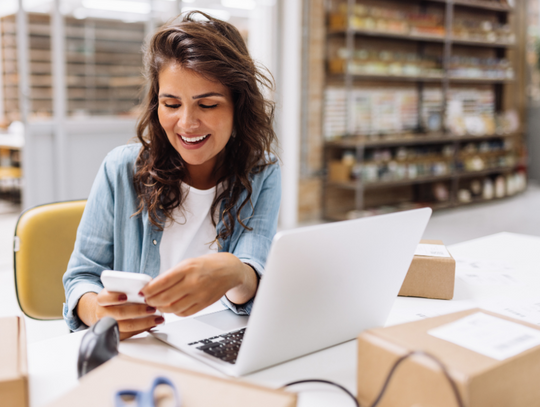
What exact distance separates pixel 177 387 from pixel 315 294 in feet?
0.91

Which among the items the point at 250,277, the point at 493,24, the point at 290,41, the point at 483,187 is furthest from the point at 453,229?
the point at 250,277

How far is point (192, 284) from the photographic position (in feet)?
2.83

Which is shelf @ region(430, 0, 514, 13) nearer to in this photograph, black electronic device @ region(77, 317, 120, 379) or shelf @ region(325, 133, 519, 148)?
shelf @ region(325, 133, 519, 148)

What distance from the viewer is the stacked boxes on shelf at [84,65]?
3.65 m

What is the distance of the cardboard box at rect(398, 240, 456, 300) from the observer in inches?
47.8

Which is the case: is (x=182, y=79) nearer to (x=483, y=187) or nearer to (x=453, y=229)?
(x=453, y=229)


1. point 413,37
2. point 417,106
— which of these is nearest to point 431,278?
point 413,37

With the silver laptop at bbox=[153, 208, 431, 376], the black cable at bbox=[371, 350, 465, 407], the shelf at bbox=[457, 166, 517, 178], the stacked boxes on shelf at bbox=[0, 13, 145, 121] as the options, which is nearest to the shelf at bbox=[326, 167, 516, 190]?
the shelf at bbox=[457, 166, 517, 178]

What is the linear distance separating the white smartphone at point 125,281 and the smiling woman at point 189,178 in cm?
23

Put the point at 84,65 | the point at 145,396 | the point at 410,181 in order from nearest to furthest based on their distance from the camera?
the point at 145,396, the point at 84,65, the point at 410,181

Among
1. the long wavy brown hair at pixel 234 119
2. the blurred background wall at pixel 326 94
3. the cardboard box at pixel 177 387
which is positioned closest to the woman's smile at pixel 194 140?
the long wavy brown hair at pixel 234 119

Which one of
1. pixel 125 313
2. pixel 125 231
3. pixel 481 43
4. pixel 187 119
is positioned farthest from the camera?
pixel 481 43

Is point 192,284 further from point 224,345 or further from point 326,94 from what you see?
point 326,94

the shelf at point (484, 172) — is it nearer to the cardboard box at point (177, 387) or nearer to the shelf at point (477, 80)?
the shelf at point (477, 80)
